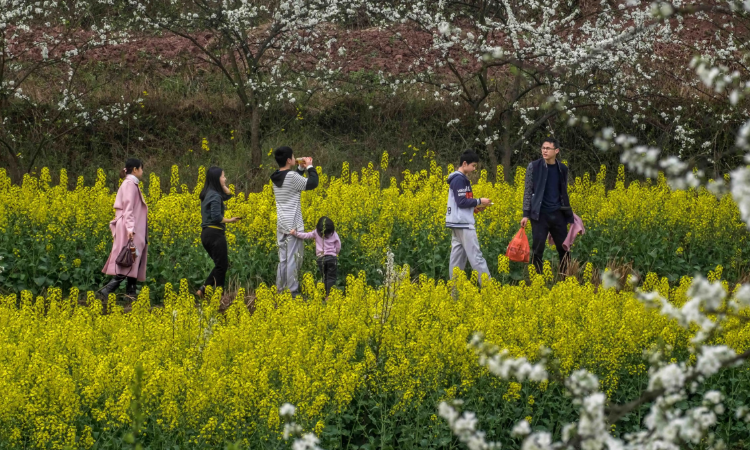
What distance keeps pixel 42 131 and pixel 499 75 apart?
985 centimetres

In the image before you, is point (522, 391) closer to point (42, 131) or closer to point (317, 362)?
point (317, 362)

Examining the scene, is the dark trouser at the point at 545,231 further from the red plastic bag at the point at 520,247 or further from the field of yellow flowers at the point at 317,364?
the field of yellow flowers at the point at 317,364

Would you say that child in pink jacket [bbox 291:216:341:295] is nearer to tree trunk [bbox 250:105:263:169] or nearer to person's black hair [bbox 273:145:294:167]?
person's black hair [bbox 273:145:294:167]

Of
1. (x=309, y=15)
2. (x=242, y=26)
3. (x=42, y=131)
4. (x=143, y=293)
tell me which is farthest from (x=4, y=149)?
(x=143, y=293)

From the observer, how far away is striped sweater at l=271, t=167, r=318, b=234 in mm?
9117

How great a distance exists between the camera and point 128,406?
550cm

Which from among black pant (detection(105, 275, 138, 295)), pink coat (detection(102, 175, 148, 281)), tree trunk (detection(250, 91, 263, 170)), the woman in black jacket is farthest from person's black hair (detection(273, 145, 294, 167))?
tree trunk (detection(250, 91, 263, 170))

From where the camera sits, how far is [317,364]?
19.6ft

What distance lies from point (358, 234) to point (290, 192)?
6.74 ft

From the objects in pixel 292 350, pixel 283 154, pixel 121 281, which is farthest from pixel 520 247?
pixel 121 281

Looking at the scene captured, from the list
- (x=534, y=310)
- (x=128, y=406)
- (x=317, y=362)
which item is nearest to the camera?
(x=128, y=406)

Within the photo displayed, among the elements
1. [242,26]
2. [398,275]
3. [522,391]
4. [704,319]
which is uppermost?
[242,26]

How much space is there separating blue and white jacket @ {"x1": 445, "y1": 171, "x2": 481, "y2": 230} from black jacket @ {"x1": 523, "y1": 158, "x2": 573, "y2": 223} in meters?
0.76

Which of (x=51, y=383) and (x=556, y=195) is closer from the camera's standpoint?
(x=51, y=383)
